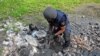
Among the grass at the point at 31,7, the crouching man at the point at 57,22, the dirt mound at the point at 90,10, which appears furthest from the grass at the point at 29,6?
the crouching man at the point at 57,22

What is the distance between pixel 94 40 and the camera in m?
8.77

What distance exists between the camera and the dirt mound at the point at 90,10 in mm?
10055

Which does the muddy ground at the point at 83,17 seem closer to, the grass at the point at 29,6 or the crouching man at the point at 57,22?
the grass at the point at 29,6

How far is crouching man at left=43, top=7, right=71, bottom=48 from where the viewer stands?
24.5 ft

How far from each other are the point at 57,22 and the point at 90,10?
275 centimetres

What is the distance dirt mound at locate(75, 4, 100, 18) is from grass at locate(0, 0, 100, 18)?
21 centimetres

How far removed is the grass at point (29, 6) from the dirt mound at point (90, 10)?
0.71 ft

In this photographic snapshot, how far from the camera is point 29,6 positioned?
998 centimetres

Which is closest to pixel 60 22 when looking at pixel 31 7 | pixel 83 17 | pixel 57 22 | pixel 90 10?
pixel 57 22

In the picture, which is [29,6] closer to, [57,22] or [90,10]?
[90,10]

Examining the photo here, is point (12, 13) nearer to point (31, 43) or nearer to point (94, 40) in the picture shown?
point (31, 43)

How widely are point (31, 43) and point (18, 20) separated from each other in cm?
131

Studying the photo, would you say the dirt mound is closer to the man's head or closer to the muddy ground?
the muddy ground

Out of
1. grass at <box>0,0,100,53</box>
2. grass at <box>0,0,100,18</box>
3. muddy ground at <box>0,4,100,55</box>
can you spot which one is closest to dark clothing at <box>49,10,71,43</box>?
muddy ground at <box>0,4,100,55</box>
